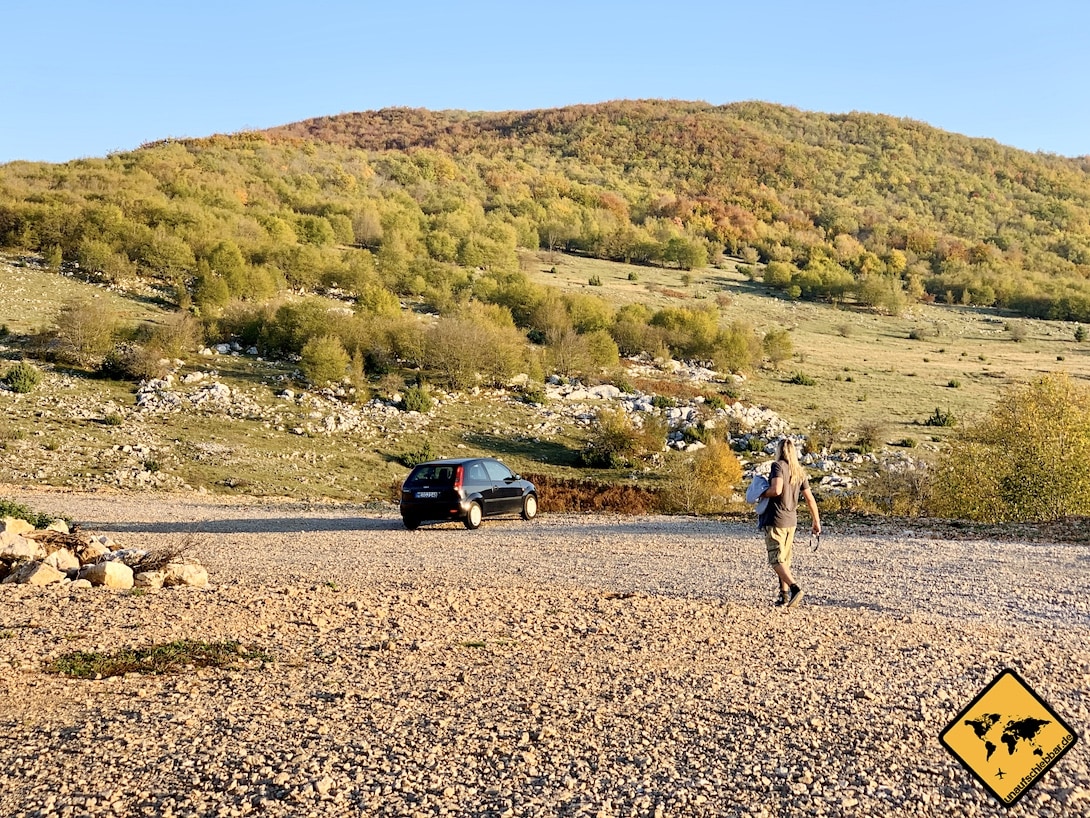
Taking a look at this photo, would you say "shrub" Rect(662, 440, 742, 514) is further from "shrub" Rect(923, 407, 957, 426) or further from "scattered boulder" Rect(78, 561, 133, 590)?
"shrub" Rect(923, 407, 957, 426)

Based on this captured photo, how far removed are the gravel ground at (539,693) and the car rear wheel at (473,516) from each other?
18.9 feet

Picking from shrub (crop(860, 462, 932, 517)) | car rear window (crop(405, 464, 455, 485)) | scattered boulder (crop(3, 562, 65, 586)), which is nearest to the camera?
scattered boulder (crop(3, 562, 65, 586))

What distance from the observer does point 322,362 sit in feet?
124

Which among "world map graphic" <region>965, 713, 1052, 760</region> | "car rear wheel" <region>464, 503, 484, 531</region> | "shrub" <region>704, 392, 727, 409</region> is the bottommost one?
"shrub" <region>704, 392, 727, 409</region>

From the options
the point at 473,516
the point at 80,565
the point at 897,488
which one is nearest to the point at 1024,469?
the point at 897,488

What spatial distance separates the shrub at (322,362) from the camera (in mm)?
37938

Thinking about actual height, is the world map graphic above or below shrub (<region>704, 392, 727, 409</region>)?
above

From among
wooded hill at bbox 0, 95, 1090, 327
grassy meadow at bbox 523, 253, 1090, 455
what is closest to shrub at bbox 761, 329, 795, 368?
grassy meadow at bbox 523, 253, 1090, 455

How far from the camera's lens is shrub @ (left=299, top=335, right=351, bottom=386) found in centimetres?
3794

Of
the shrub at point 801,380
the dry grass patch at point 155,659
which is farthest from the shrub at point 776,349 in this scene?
the dry grass patch at point 155,659

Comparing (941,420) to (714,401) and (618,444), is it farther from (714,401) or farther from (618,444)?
(618,444)

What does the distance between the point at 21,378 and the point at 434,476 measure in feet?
74.2

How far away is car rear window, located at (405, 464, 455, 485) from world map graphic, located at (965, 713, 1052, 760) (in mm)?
15066

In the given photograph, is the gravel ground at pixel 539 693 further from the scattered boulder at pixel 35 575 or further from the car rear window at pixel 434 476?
the car rear window at pixel 434 476
